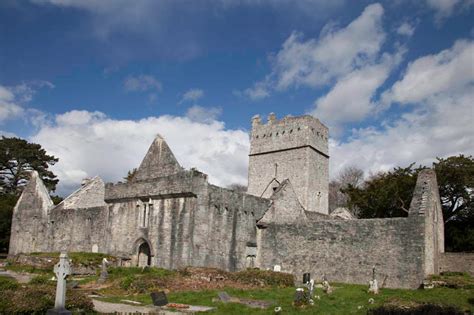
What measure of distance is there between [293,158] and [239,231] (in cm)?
2133

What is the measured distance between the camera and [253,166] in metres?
50.6

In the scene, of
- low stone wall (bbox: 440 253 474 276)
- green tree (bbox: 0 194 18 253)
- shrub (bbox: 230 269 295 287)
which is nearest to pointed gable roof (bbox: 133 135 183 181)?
shrub (bbox: 230 269 295 287)

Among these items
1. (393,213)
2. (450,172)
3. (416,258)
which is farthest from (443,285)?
(393,213)

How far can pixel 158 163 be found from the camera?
28.8 meters

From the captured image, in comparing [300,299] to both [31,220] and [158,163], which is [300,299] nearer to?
[158,163]

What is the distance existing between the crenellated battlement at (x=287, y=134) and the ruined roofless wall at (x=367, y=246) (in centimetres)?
2077

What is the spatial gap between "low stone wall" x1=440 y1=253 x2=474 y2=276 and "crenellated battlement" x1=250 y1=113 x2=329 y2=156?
21.9 m

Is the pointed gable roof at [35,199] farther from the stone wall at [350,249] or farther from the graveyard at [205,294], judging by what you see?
the stone wall at [350,249]

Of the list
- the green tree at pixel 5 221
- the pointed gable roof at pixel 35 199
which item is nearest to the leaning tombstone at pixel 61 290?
the pointed gable roof at pixel 35 199

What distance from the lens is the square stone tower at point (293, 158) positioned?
47406mm

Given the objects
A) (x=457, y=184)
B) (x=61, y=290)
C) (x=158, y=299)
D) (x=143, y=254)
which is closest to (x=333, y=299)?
(x=158, y=299)

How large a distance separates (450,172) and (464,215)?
358cm

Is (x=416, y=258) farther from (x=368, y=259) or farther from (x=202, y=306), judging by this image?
(x=202, y=306)

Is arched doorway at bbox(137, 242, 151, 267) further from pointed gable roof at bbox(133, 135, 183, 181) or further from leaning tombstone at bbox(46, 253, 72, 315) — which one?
leaning tombstone at bbox(46, 253, 72, 315)
